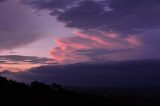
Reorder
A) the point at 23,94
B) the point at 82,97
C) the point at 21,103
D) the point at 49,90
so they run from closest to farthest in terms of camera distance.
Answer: the point at 21,103
the point at 23,94
the point at 82,97
the point at 49,90

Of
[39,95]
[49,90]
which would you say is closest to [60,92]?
[49,90]

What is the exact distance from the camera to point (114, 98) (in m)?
60.2

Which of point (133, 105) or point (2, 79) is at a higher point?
point (2, 79)

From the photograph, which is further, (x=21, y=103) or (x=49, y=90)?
(x=49, y=90)

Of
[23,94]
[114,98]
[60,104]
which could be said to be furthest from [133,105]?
[23,94]

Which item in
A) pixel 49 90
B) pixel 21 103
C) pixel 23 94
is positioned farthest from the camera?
pixel 49 90

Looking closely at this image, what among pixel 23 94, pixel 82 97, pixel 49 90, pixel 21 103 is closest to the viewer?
pixel 21 103

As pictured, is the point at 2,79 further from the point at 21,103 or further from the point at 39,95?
the point at 21,103

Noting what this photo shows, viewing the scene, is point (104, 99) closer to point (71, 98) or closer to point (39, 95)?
point (71, 98)

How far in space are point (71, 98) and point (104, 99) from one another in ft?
14.3

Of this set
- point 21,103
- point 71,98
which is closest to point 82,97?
point 71,98

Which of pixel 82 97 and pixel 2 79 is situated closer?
pixel 82 97

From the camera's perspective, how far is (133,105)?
56.2 meters

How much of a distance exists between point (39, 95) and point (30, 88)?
401 centimetres
